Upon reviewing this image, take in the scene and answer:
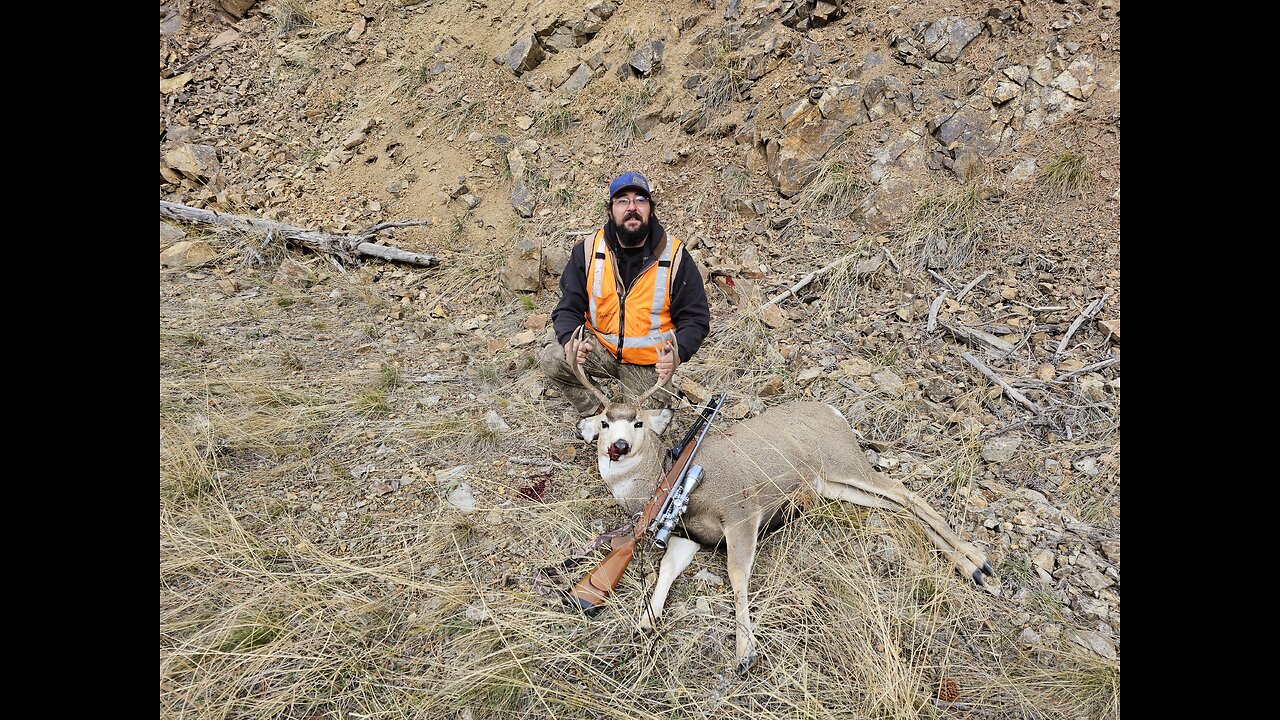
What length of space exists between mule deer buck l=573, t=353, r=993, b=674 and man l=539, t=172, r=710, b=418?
483 millimetres

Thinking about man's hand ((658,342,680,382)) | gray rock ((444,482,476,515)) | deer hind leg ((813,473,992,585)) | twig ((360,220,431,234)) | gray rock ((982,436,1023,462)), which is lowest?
gray rock ((982,436,1023,462))

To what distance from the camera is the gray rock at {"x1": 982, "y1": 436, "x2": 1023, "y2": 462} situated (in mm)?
3561

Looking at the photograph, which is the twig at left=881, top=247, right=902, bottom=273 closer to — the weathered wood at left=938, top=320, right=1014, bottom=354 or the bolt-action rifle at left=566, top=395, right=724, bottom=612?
the weathered wood at left=938, top=320, right=1014, bottom=354

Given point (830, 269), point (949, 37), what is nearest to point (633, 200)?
point (830, 269)

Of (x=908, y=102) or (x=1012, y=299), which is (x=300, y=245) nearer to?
(x=908, y=102)

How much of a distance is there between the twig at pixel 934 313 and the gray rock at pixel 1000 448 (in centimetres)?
112

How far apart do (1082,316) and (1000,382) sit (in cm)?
92

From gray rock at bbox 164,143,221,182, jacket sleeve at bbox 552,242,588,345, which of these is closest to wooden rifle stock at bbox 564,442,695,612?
jacket sleeve at bbox 552,242,588,345

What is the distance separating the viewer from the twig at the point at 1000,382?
12.6 feet

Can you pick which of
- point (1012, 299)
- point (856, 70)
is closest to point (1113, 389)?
point (1012, 299)

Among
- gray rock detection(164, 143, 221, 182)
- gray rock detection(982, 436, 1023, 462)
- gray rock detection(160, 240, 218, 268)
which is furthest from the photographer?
gray rock detection(164, 143, 221, 182)

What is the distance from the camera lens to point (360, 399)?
4.22 metres

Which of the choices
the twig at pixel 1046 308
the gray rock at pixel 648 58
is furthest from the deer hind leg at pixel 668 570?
the gray rock at pixel 648 58

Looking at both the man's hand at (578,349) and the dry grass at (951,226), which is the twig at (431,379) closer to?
the man's hand at (578,349)
